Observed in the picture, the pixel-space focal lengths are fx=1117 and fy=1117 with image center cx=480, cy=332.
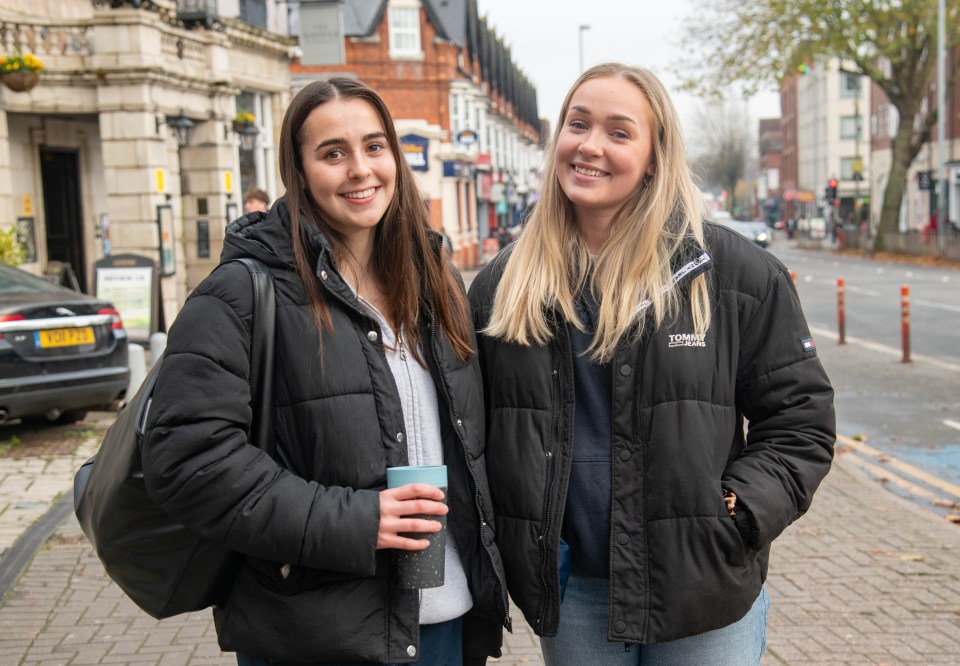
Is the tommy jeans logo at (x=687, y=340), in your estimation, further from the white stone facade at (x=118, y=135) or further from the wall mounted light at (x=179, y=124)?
the wall mounted light at (x=179, y=124)

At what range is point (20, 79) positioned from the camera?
1409cm

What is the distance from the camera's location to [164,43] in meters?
17.5

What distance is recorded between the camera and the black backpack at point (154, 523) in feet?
7.29

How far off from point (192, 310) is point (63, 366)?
23.2 ft

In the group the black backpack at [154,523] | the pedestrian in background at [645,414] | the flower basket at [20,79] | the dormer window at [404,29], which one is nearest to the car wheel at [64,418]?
the flower basket at [20,79]

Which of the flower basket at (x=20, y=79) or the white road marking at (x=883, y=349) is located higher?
the flower basket at (x=20, y=79)

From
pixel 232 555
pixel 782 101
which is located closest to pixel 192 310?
→ pixel 232 555

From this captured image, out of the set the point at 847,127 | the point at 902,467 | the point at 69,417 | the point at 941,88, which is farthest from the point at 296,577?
the point at 847,127

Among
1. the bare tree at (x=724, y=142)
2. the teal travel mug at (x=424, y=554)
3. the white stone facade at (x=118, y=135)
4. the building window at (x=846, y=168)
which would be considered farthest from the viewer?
the bare tree at (x=724, y=142)

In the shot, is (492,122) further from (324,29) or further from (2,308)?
(2,308)

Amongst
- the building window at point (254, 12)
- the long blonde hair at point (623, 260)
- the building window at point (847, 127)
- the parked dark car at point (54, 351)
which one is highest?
the building window at point (847, 127)

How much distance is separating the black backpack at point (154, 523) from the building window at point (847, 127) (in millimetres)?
84863

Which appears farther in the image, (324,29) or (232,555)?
(324,29)

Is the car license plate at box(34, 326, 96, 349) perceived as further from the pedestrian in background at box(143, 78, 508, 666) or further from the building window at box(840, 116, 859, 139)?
the building window at box(840, 116, 859, 139)
